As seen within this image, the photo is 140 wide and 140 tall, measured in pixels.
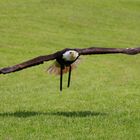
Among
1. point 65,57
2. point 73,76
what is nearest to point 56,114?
point 65,57

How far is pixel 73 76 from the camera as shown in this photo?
20.9m

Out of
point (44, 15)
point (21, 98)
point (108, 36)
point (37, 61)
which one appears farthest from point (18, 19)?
point (37, 61)

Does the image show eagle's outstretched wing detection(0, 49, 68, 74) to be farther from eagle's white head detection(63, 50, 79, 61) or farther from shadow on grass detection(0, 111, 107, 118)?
shadow on grass detection(0, 111, 107, 118)

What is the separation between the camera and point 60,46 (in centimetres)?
2967

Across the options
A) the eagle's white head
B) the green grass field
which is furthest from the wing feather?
the green grass field

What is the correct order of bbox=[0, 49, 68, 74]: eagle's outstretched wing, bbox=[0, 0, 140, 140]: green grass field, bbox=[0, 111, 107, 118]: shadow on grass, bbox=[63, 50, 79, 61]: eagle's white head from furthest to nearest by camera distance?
1. bbox=[0, 111, 107, 118]: shadow on grass
2. bbox=[63, 50, 79, 61]: eagle's white head
3. bbox=[0, 49, 68, 74]: eagle's outstretched wing
4. bbox=[0, 0, 140, 140]: green grass field

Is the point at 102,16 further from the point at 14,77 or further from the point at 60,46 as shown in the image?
the point at 14,77

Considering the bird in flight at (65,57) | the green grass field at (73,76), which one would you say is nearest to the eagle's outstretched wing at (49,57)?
the bird in flight at (65,57)

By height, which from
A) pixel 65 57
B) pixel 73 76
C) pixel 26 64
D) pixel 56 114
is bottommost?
pixel 73 76

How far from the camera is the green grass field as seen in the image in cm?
940

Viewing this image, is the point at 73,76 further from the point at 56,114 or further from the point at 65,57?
the point at 65,57

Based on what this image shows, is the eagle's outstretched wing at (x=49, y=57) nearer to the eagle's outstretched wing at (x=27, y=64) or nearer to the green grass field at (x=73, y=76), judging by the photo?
the eagle's outstretched wing at (x=27, y=64)

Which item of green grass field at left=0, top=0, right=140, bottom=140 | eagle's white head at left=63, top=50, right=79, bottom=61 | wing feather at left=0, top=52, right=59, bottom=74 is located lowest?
green grass field at left=0, top=0, right=140, bottom=140

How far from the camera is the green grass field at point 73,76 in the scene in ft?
30.8
